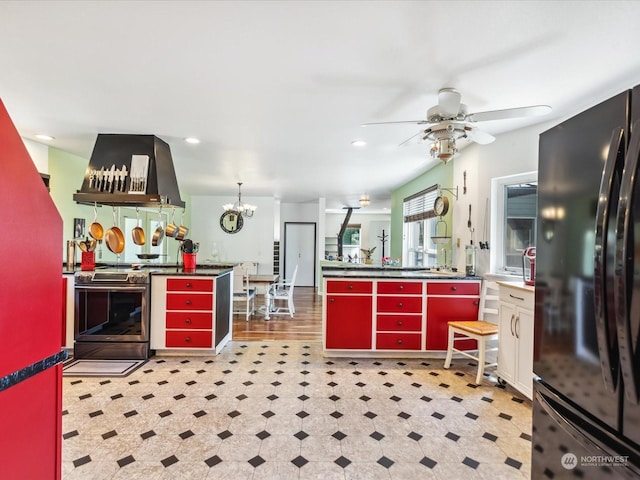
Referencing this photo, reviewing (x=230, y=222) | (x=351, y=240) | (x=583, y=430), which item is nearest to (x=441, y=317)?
(x=583, y=430)

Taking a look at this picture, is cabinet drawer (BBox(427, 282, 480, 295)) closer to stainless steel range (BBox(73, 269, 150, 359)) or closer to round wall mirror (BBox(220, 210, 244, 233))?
stainless steel range (BBox(73, 269, 150, 359))

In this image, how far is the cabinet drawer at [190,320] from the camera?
11.8 feet

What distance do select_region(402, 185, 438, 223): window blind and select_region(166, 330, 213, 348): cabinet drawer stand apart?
3658mm

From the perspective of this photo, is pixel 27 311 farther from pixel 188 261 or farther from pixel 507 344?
pixel 507 344

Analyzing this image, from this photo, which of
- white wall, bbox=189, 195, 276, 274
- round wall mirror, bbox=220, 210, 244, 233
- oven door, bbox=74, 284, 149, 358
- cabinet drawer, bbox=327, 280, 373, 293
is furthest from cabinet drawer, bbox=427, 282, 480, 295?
round wall mirror, bbox=220, 210, 244, 233

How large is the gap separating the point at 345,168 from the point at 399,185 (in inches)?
77.8

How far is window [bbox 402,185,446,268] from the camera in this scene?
5.14m

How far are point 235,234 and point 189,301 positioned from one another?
4650 mm

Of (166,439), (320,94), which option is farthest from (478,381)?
(320,94)

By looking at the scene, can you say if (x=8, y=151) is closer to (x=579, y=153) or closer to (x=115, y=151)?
(x=579, y=153)

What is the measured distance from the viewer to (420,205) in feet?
18.7

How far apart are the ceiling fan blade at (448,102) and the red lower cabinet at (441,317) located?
2.05m

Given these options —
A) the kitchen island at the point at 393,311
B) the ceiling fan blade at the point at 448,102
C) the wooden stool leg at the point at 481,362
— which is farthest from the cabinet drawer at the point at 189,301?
the ceiling fan blade at the point at 448,102

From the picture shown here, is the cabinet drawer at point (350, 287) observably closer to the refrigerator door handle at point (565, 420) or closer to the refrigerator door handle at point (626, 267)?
the refrigerator door handle at point (565, 420)
